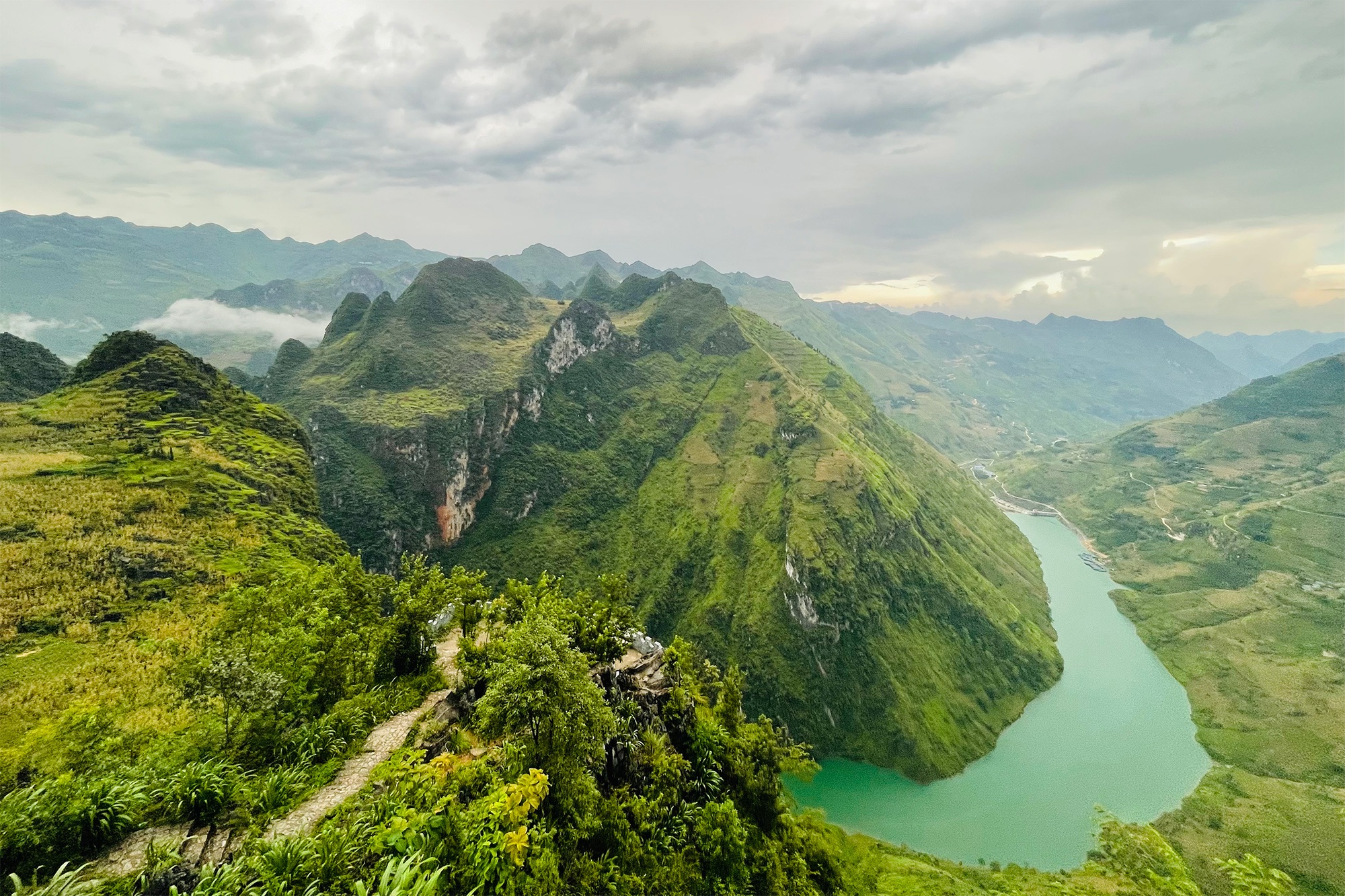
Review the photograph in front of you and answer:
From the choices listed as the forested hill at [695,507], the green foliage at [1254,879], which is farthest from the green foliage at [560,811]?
the forested hill at [695,507]

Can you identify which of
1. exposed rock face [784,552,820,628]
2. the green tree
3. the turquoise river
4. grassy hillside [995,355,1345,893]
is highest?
the green tree

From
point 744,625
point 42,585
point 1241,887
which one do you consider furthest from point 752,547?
point 42,585

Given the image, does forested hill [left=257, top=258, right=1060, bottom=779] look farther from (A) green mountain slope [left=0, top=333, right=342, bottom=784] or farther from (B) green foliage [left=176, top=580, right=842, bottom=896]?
(B) green foliage [left=176, top=580, right=842, bottom=896]

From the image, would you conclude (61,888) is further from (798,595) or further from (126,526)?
(798,595)

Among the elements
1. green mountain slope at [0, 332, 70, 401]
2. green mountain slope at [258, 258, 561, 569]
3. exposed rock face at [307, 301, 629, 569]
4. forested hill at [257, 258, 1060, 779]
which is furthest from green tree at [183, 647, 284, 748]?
exposed rock face at [307, 301, 629, 569]

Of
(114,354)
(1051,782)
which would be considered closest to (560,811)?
(114,354)

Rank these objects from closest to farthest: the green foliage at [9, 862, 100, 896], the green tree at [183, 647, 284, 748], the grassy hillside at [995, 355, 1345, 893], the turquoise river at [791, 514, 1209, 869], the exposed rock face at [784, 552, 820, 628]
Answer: the green foliage at [9, 862, 100, 896] → the green tree at [183, 647, 284, 748] → the turquoise river at [791, 514, 1209, 869] → the grassy hillside at [995, 355, 1345, 893] → the exposed rock face at [784, 552, 820, 628]

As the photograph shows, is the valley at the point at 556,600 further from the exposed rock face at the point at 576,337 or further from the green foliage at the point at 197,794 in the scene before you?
the exposed rock face at the point at 576,337
